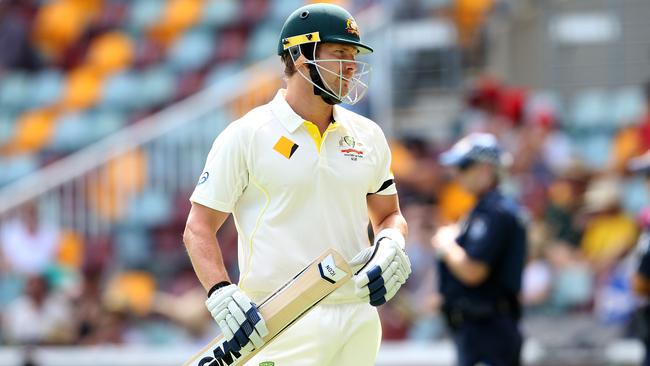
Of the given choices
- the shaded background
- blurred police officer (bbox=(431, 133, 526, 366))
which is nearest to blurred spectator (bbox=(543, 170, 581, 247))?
the shaded background

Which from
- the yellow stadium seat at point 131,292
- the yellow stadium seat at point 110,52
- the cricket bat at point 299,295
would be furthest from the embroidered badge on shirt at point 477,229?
the yellow stadium seat at point 110,52

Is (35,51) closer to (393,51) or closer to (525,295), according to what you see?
(393,51)

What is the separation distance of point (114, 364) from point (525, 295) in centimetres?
322

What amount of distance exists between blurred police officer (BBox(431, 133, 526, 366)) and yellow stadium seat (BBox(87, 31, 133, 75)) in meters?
7.82

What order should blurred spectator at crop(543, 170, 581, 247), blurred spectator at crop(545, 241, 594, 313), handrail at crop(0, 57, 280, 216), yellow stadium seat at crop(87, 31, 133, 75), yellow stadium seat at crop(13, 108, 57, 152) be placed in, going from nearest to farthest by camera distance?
blurred spectator at crop(545, 241, 594, 313) < blurred spectator at crop(543, 170, 581, 247) < handrail at crop(0, 57, 280, 216) < yellow stadium seat at crop(13, 108, 57, 152) < yellow stadium seat at crop(87, 31, 133, 75)

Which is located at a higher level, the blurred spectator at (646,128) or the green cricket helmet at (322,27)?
the blurred spectator at (646,128)

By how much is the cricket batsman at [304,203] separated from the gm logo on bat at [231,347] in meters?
0.13

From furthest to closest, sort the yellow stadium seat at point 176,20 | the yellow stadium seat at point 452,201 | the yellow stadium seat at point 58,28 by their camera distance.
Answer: the yellow stadium seat at point 58,28 < the yellow stadium seat at point 176,20 < the yellow stadium seat at point 452,201

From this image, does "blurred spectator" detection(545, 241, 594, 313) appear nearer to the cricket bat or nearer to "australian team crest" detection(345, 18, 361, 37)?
"australian team crest" detection(345, 18, 361, 37)

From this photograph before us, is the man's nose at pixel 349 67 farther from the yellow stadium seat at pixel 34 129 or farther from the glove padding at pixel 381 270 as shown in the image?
the yellow stadium seat at pixel 34 129

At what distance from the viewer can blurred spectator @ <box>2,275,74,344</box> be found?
10586 millimetres

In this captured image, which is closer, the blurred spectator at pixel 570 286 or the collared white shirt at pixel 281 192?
the collared white shirt at pixel 281 192

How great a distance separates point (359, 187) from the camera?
464cm

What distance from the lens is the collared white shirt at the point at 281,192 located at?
4527 mm
